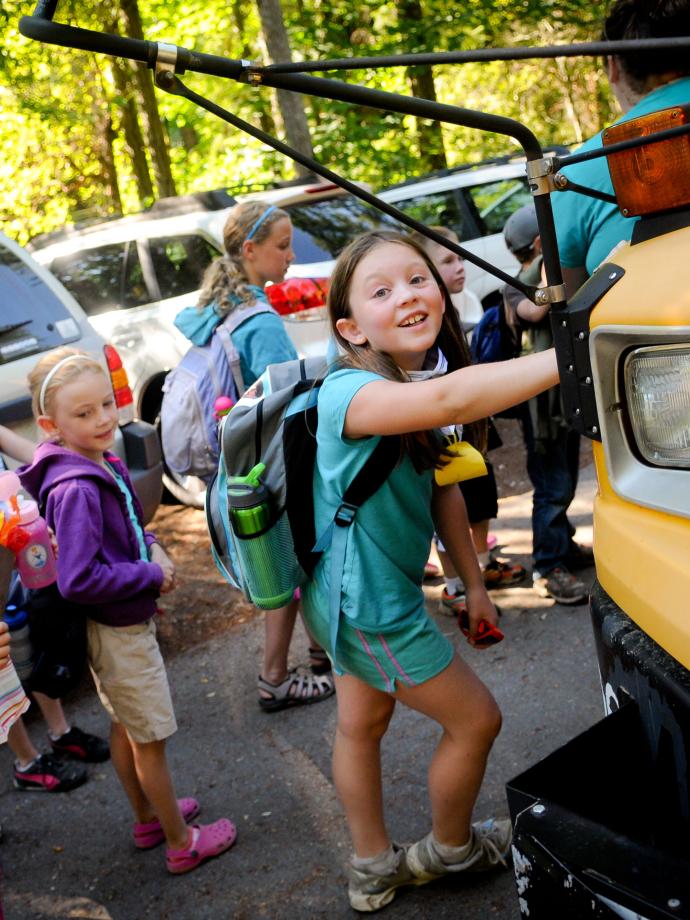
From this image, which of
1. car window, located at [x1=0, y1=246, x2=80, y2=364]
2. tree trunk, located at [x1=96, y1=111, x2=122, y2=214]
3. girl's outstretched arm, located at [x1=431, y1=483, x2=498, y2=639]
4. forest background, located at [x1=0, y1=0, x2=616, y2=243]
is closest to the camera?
girl's outstretched arm, located at [x1=431, y1=483, x2=498, y2=639]

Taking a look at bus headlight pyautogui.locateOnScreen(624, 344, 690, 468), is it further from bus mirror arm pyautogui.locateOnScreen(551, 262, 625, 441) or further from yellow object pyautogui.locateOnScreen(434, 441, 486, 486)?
yellow object pyautogui.locateOnScreen(434, 441, 486, 486)

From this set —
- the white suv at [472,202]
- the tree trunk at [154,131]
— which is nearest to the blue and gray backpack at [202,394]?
the white suv at [472,202]

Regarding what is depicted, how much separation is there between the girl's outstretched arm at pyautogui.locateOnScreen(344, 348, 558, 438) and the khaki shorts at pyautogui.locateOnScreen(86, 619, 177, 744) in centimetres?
128

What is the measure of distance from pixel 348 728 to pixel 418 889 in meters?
0.57

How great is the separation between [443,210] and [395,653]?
7817 millimetres

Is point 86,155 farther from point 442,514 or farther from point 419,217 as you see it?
point 442,514

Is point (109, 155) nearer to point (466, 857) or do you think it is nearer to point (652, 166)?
point (466, 857)

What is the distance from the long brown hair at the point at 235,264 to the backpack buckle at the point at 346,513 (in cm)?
180

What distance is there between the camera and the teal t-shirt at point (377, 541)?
2508mm

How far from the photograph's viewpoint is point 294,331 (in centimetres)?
687

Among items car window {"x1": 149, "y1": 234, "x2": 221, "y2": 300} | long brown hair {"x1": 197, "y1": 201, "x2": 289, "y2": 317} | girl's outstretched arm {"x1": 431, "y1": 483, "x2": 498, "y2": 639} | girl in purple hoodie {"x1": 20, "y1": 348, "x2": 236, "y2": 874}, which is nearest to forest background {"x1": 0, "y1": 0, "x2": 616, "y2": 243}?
car window {"x1": 149, "y1": 234, "x2": 221, "y2": 300}

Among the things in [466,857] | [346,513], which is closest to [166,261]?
[346,513]

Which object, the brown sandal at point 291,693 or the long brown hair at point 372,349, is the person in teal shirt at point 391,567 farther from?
the brown sandal at point 291,693

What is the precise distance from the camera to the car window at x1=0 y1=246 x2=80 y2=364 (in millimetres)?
5090
